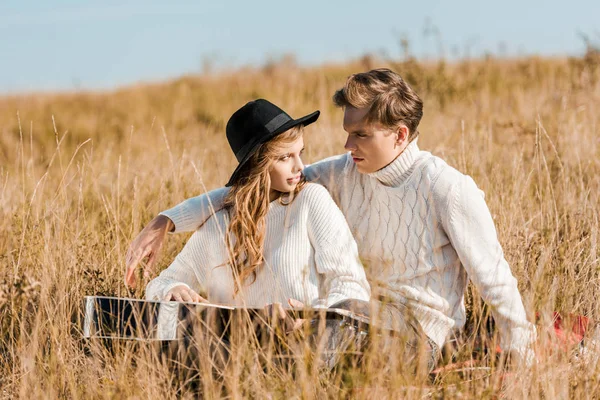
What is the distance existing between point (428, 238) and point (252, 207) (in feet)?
2.53

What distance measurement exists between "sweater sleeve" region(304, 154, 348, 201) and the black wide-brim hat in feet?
0.98

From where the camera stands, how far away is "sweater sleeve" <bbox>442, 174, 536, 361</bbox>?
2910 mm

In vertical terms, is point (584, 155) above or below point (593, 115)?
below

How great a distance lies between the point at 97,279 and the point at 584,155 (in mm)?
3370

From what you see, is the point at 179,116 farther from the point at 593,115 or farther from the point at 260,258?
the point at 260,258

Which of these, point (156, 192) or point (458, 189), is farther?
point (156, 192)

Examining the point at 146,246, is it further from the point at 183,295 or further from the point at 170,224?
the point at 183,295

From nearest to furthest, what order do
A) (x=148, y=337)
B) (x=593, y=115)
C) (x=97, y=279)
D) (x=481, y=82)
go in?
(x=148, y=337)
(x=97, y=279)
(x=593, y=115)
(x=481, y=82)

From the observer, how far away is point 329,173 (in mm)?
3520

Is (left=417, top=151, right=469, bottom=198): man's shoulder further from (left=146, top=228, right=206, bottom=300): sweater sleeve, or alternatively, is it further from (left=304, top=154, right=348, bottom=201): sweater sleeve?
(left=146, top=228, right=206, bottom=300): sweater sleeve

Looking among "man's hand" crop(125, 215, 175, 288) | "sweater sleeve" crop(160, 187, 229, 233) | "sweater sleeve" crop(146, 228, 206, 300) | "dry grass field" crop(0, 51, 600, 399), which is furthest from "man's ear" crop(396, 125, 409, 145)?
"man's hand" crop(125, 215, 175, 288)

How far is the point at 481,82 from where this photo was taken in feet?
31.7

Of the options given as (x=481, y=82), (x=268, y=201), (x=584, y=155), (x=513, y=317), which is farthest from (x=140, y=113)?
(x=513, y=317)

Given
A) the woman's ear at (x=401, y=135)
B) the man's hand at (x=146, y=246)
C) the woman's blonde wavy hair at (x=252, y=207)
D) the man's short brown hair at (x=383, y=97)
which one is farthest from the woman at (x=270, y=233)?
the woman's ear at (x=401, y=135)
